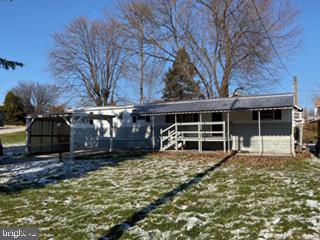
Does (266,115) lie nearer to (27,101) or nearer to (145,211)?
(145,211)

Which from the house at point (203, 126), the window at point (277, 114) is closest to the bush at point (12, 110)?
the house at point (203, 126)

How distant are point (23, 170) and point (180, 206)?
8.61 metres

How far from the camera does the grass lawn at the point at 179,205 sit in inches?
221

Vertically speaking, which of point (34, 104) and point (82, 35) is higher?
point (82, 35)

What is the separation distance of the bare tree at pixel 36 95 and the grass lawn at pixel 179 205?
50421mm

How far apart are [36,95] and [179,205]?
58054 mm

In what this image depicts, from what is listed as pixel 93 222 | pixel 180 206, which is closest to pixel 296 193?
pixel 180 206

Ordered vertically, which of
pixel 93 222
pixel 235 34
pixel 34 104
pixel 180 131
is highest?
pixel 235 34

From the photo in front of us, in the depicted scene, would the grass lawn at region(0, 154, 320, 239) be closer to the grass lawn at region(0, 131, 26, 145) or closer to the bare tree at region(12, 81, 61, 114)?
the grass lawn at region(0, 131, 26, 145)

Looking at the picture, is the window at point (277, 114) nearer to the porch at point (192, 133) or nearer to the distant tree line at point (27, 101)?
the porch at point (192, 133)

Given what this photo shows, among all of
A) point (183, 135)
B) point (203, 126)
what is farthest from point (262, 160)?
point (183, 135)

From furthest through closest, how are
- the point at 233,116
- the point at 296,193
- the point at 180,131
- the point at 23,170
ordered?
the point at 180,131, the point at 233,116, the point at 23,170, the point at 296,193

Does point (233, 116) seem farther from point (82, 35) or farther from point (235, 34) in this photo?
point (82, 35)

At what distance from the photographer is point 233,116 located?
18.5 m
